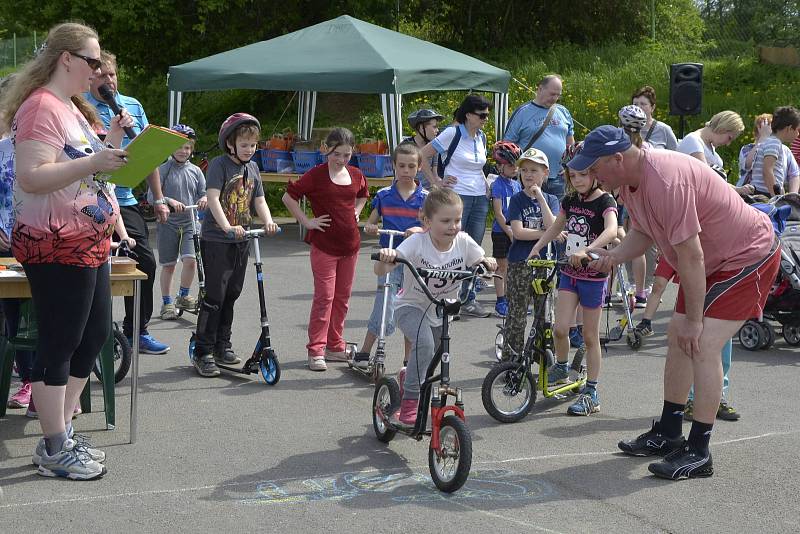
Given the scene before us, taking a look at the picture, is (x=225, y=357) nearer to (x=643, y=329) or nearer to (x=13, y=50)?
(x=643, y=329)

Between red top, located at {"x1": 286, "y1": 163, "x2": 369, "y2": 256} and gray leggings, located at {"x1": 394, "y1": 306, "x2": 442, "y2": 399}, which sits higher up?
red top, located at {"x1": 286, "y1": 163, "x2": 369, "y2": 256}

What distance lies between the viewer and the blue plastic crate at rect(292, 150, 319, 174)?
17.8m

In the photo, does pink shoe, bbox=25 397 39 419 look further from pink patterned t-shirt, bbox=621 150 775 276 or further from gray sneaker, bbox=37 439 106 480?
pink patterned t-shirt, bbox=621 150 775 276

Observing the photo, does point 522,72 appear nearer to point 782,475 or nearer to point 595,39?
point 595,39

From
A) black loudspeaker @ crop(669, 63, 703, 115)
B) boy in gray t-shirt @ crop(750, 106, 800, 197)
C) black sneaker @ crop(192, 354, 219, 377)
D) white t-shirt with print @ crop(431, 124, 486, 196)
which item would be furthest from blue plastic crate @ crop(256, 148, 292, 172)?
black sneaker @ crop(192, 354, 219, 377)

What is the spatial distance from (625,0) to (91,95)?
24.6 meters

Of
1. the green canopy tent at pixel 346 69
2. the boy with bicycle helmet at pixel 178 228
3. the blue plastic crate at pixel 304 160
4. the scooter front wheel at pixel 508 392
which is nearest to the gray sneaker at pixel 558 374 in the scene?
the scooter front wheel at pixel 508 392

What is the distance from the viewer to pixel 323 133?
18953 millimetres

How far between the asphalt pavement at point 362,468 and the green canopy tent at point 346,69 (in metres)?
8.76

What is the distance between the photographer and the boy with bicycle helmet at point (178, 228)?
34.9 feet

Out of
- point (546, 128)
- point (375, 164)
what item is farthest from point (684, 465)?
point (375, 164)

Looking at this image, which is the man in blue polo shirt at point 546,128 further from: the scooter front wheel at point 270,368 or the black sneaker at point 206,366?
the black sneaker at point 206,366

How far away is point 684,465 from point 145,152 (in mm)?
3186

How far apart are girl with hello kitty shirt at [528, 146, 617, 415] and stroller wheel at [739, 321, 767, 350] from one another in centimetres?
256
